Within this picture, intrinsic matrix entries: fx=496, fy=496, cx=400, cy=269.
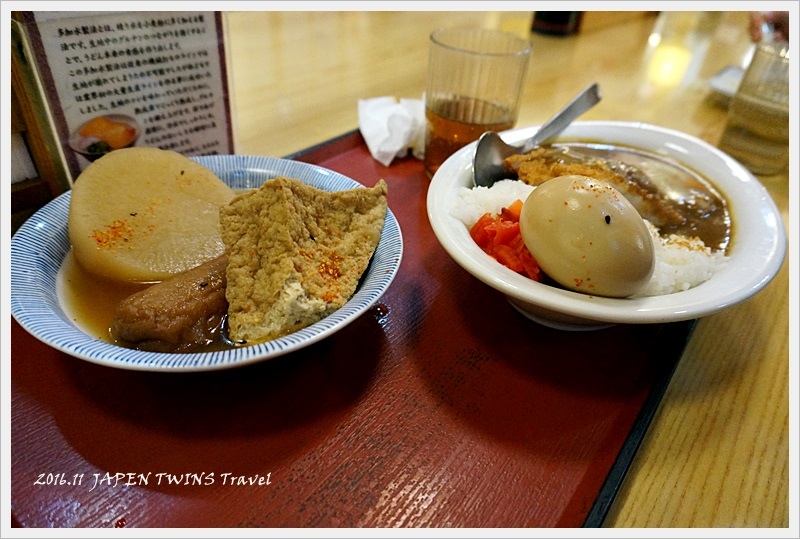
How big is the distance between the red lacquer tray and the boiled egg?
210 mm

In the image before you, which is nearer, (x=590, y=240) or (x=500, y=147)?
(x=590, y=240)

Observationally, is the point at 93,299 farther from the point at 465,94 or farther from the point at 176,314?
the point at 465,94

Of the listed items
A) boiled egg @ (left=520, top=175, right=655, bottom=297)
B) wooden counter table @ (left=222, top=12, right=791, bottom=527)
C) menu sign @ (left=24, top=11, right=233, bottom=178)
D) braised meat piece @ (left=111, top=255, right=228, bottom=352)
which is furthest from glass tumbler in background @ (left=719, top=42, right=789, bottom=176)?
braised meat piece @ (left=111, top=255, right=228, bottom=352)

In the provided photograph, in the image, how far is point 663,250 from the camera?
3.71ft

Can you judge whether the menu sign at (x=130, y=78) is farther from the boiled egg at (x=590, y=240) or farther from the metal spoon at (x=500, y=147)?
the boiled egg at (x=590, y=240)

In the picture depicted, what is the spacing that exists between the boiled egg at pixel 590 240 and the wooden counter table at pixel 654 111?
0.32 metres

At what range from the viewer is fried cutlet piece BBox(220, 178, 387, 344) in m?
0.91

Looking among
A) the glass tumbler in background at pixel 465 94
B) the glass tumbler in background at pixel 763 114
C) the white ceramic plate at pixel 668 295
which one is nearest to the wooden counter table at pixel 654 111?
the glass tumbler in background at pixel 763 114

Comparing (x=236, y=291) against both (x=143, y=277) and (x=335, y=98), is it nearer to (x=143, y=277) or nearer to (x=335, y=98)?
(x=143, y=277)

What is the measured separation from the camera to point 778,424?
3.36 ft

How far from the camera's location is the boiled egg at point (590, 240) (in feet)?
3.04

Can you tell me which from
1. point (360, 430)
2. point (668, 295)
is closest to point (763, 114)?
point (668, 295)

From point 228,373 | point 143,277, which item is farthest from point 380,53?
point 228,373

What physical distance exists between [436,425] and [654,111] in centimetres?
224
